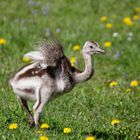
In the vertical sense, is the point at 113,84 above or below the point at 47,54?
below

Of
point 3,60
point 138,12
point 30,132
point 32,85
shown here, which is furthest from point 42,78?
point 138,12

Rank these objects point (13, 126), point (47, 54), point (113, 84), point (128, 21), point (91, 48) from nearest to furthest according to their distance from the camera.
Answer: point (13, 126)
point (47, 54)
point (91, 48)
point (113, 84)
point (128, 21)

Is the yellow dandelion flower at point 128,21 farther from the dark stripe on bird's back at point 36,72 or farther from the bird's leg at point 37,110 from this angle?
the bird's leg at point 37,110

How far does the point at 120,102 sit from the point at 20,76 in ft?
8.78

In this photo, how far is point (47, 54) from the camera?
808 cm

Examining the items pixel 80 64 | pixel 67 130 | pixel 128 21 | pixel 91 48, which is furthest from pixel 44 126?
pixel 128 21

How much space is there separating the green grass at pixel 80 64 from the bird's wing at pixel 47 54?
3.16 ft

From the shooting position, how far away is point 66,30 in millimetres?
13789

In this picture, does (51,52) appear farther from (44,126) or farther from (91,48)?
(44,126)

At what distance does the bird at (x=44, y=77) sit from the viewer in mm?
7855

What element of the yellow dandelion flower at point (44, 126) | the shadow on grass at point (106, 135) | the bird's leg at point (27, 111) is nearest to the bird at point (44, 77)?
the bird's leg at point (27, 111)

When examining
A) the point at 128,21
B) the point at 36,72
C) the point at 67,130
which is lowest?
the point at 67,130

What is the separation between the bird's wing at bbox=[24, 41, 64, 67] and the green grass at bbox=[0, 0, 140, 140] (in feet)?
3.16

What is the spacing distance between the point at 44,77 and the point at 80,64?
4182 millimetres
